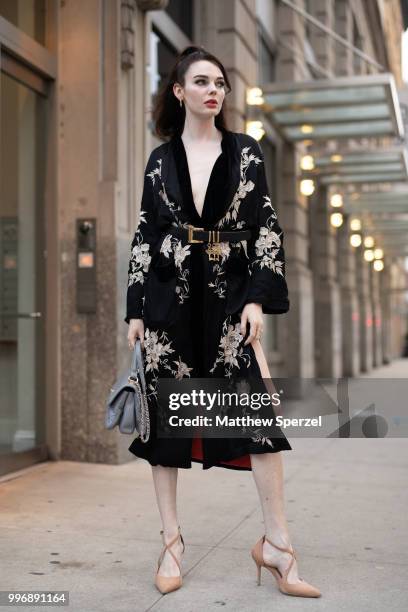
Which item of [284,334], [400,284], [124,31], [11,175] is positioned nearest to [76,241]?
[11,175]

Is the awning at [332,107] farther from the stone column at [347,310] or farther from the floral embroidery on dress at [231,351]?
the floral embroidery on dress at [231,351]

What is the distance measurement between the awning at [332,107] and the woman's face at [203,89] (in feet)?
23.9

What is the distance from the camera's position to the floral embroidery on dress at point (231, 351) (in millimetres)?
3256

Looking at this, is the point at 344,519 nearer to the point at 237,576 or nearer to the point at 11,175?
the point at 237,576

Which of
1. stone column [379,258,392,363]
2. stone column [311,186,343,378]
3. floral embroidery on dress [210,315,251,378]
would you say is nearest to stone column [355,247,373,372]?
stone column [311,186,343,378]

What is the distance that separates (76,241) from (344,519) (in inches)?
119

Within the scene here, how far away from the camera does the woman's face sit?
3.32 meters

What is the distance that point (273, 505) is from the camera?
Answer: 3168mm

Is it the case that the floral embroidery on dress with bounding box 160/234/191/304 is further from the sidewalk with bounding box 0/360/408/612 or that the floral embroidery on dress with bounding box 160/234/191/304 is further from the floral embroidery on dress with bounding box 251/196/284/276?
the sidewalk with bounding box 0/360/408/612

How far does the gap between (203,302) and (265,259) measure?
0.99ft

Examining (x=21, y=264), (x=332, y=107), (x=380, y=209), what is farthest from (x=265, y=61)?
(x=21, y=264)

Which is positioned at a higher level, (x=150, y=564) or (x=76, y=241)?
(x=76, y=241)

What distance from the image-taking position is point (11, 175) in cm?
583

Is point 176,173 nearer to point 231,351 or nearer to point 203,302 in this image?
point 203,302
